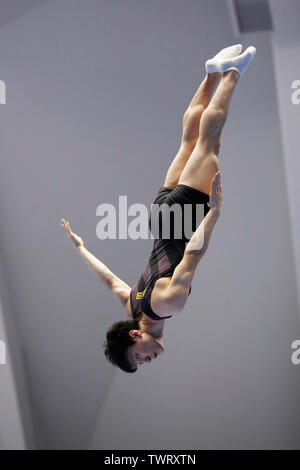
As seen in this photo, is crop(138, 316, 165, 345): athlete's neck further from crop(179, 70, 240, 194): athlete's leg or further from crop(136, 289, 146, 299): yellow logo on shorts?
crop(179, 70, 240, 194): athlete's leg

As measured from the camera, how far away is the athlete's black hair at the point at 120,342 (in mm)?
3158

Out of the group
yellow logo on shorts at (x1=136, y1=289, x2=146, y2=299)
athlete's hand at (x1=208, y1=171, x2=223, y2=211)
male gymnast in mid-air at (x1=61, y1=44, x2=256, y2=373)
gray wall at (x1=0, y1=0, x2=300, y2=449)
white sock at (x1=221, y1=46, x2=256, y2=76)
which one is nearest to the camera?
athlete's hand at (x1=208, y1=171, x2=223, y2=211)

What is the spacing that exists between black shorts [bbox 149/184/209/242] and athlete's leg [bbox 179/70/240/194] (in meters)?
0.05

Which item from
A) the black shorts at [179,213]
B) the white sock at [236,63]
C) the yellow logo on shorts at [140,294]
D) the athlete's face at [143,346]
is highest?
the white sock at [236,63]

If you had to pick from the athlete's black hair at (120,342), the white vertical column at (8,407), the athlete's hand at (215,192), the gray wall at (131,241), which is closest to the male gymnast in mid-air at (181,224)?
the athlete's black hair at (120,342)

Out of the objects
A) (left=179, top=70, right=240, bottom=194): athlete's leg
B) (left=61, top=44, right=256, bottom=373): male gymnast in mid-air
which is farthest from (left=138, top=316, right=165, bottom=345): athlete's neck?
(left=179, top=70, right=240, bottom=194): athlete's leg

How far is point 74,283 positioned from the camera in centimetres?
538

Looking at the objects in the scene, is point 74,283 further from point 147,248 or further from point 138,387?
point 138,387

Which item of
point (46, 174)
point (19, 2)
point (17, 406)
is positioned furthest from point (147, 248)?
point (19, 2)

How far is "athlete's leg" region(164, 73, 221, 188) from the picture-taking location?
126 inches

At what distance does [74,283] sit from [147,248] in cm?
74

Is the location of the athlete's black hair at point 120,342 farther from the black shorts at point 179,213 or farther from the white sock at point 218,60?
the white sock at point 218,60

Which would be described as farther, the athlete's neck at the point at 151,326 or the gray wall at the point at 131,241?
the gray wall at the point at 131,241

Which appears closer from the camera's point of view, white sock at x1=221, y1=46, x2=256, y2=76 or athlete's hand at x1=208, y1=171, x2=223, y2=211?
athlete's hand at x1=208, y1=171, x2=223, y2=211
